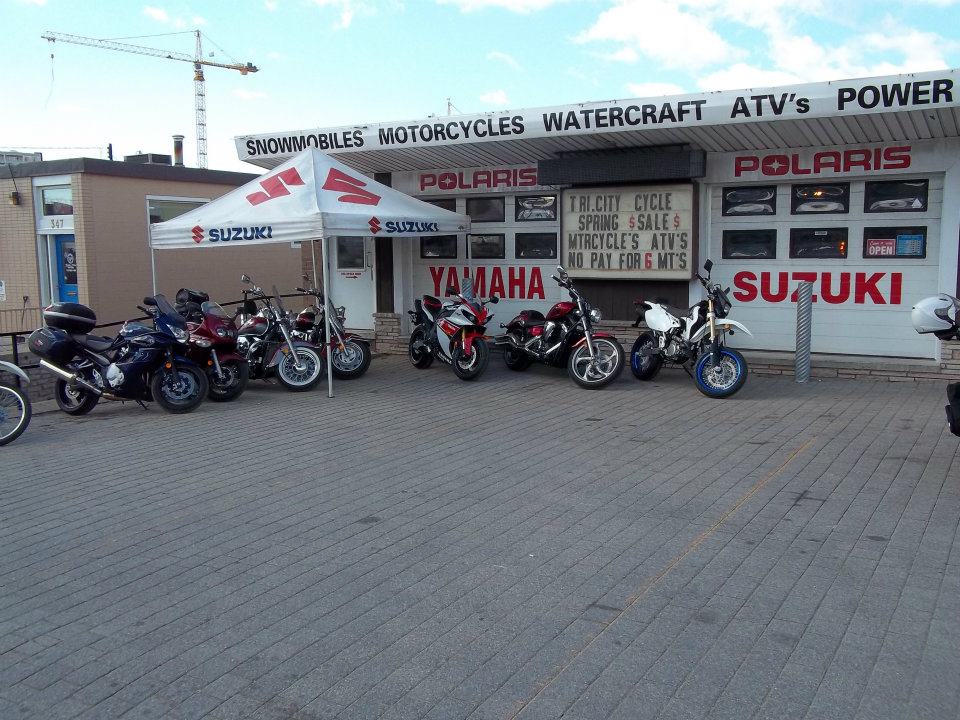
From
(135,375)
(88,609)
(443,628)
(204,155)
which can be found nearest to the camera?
(443,628)

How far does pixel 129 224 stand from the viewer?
16.8 meters

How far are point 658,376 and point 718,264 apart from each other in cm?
184

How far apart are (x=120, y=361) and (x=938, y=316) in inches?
299

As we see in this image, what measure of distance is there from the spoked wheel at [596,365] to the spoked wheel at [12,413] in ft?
19.6

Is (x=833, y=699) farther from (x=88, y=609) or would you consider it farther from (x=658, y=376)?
(x=658, y=376)

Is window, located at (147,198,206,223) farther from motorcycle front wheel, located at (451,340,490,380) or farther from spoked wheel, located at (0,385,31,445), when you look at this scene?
spoked wheel, located at (0,385,31,445)

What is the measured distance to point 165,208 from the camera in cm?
1761

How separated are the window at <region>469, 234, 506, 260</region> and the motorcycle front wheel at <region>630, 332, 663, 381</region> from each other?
342cm

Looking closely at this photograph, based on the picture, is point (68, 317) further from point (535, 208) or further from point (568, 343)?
point (535, 208)

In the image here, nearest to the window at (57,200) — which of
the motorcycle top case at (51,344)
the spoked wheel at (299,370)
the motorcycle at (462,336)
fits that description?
the spoked wheel at (299,370)

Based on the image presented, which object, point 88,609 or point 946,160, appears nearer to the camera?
point 88,609

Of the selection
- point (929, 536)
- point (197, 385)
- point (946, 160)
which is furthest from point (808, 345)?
point (197, 385)

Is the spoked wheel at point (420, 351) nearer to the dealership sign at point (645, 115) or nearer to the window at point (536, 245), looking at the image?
the window at point (536, 245)

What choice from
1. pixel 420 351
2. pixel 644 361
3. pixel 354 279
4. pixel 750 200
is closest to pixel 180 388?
pixel 420 351
